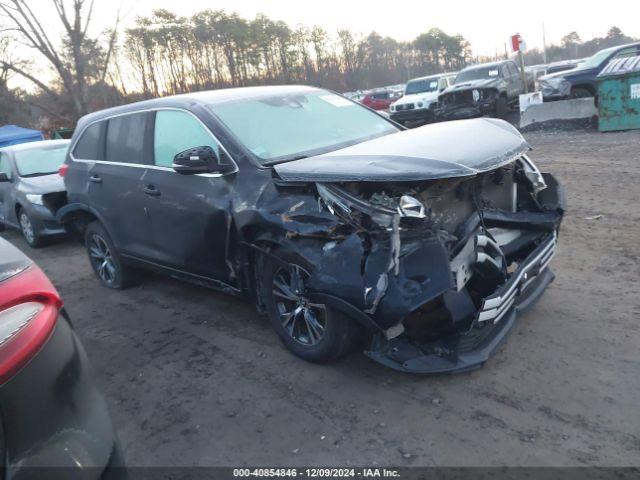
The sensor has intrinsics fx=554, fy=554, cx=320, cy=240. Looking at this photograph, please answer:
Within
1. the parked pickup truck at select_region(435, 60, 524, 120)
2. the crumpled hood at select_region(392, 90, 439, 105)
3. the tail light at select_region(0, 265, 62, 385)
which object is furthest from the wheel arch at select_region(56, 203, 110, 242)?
the crumpled hood at select_region(392, 90, 439, 105)

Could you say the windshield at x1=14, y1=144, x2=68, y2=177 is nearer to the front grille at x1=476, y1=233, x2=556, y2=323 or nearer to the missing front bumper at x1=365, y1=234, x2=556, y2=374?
the missing front bumper at x1=365, y1=234, x2=556, y2=374

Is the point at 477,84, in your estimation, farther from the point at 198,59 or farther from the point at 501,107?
the point at 198,59

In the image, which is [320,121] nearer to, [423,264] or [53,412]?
[423,264]

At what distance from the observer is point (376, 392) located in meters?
3.38

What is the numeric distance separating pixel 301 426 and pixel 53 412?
161 cm

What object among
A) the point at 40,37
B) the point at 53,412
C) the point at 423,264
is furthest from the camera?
the point at 40,37

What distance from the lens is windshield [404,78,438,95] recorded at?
20.6 meters

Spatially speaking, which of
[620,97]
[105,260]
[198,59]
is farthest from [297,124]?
[198,59]

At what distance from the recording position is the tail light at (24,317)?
5.65ft

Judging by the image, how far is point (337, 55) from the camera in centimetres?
5322

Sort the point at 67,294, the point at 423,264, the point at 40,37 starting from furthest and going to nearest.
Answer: the point at 40,37 → the point at 67,294 → the point at 423,264

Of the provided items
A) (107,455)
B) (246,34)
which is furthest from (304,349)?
(246,34)

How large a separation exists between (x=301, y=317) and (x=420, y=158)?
134 cm

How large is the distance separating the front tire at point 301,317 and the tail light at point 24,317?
1.62 m
